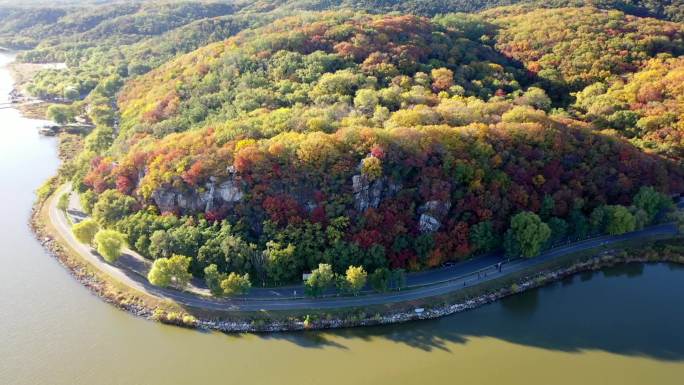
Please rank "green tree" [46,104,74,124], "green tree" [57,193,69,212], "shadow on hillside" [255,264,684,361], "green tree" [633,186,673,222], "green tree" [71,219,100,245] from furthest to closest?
"green tree" [46,104,74,124] → "green tree" [57,193,69,212] → "green tree" [633,186,673,222] → "green tree" [71,219,100,245] → "shadow on hillside" [255,264,684,361]

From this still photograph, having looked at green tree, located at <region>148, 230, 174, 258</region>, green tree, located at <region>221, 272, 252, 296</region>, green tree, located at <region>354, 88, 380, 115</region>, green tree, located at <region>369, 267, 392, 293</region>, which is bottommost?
green tree, located at <region>369, 267, 392, 293</region>

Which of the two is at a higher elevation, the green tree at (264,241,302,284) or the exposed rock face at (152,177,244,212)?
the exposed rock face at (152,177,244,212)

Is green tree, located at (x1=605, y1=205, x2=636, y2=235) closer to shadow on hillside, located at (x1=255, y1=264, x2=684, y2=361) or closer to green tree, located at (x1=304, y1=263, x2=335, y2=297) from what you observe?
shadow on hillside, located at (x1=255, y1=264, x2=684, y2=361)

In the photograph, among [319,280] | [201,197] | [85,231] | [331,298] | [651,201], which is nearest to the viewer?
[319,280]

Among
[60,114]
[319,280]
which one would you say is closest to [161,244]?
[319,280]


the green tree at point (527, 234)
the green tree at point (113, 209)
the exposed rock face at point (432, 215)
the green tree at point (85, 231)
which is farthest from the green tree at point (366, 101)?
the green tree at point (85, 231)

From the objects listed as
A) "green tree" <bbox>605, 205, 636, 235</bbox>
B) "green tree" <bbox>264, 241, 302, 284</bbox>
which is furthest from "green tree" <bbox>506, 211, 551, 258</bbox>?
"green tree" <bbox>264, 241, 302, 284</bbox>

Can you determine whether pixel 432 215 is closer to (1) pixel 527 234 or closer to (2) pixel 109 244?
(1) pixel 527 234
